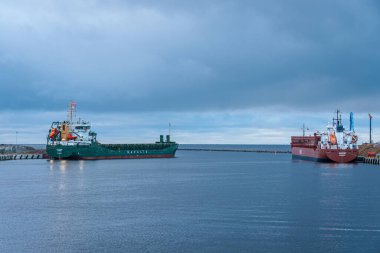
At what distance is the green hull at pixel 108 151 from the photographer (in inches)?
4776

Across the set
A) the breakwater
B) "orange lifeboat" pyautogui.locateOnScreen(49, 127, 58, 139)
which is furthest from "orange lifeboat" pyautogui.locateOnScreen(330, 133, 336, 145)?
the breakwater

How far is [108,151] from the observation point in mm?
135250

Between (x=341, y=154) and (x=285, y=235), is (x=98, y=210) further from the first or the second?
(x=341, y=154)

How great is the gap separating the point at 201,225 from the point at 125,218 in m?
6.54

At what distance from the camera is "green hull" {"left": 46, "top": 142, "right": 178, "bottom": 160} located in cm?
12131

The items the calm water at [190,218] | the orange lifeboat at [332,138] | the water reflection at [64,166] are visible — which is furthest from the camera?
the orange lifeboat at [332,138]

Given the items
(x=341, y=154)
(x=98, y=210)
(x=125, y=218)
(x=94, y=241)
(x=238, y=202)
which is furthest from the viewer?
(x=341, y=154)

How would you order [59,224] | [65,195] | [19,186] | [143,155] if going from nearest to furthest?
[59,224] → [65,195] → [19,186] → [143,155]

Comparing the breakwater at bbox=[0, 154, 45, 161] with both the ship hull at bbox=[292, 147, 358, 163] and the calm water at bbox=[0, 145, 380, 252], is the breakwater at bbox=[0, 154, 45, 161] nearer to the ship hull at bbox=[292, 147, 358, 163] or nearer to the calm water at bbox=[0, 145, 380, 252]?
the ship hull at bbox=[292, 147, 358, 163]

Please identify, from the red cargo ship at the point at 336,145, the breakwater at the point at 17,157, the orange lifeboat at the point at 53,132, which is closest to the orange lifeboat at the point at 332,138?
the red cargo ship at the point at 336,145

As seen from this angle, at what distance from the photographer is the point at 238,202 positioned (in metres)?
46.3

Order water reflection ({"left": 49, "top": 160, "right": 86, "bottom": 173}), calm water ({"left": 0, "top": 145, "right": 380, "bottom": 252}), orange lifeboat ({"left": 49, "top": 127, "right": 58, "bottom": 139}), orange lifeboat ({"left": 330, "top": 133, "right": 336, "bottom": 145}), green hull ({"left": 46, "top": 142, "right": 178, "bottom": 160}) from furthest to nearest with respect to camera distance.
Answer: green hull ({"left": 46, "top": 142, "right": 178, "bottom": 160}) < orange lifeboat ({"left": 49, "top": 127, "right": 58, "bottom": 139}) < orange lifeboat ({"left": 330, "top": 133, "right": 336, "bottom": 145}) < water reflection ({"left": 49, "top": 160, "right": 86, "bottom": 173}) < calm water ({"left": 0, "top": 145, "right": 380, "bottom": 252})

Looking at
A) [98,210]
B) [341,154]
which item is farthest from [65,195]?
[341,154]

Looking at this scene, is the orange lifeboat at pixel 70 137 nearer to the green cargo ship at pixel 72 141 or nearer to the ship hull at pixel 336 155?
the green cargo ship at pixel 72 141
